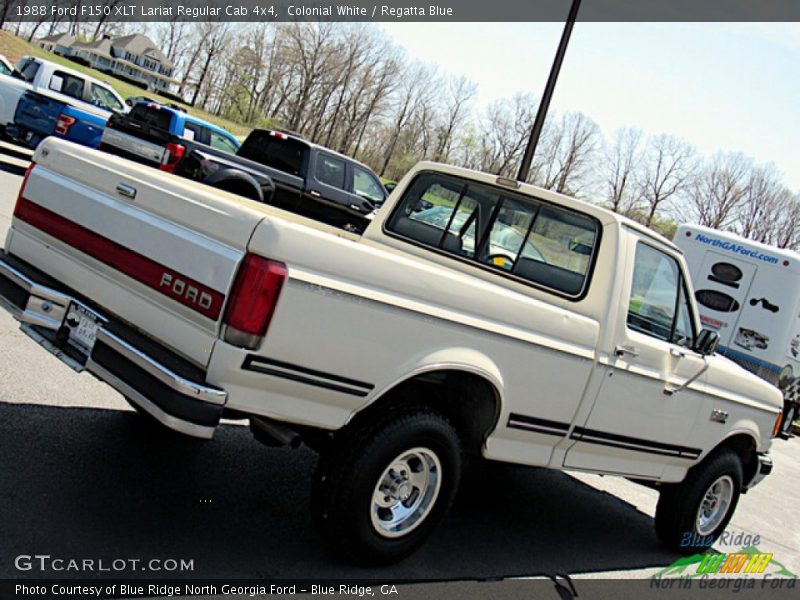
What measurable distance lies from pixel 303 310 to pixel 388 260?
0.51 metres

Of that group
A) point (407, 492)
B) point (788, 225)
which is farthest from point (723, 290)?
point (788, 225)

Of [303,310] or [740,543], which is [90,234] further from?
[740,543]

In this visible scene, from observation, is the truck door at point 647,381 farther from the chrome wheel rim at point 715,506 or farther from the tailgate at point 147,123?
the tailgate at point 147,123

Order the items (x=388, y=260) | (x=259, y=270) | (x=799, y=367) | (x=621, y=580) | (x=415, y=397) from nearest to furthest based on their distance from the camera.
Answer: (x=259, y=270)
(x=388, y=260)
(x=415, y=397)
(x=621, y=580)
(x=799, y=367)

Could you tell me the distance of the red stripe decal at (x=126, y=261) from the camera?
11.1 feet

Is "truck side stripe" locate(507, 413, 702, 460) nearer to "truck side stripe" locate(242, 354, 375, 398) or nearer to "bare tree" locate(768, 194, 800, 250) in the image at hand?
"truck side stripe" locate(242, 354, 375, 398)

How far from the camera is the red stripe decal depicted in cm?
340

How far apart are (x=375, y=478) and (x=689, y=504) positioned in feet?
10.2

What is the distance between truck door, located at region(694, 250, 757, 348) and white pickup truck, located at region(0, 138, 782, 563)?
962 centimetres

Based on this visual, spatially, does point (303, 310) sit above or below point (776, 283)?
below

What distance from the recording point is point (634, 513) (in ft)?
22.6

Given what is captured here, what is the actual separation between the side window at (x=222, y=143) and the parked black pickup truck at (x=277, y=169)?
0.77 metres

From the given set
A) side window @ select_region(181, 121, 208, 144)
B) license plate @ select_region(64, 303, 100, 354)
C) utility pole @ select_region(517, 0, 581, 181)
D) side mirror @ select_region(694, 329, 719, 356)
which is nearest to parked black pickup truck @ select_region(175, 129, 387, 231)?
side window @ select_region(181, 121, 208, 144)

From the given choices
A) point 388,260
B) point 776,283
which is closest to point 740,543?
point 388,260
